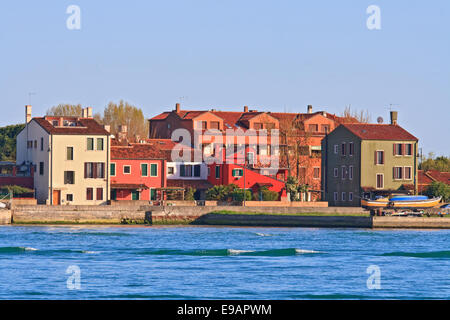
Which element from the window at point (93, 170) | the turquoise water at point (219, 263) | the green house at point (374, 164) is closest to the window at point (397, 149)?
the green house at point (374, 164)

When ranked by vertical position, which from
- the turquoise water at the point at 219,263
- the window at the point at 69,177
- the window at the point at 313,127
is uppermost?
the window at the point at 313,127

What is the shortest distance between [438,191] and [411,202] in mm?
7123

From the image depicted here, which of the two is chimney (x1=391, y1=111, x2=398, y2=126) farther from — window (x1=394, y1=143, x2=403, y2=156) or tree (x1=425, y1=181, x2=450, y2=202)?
tree (x1=425, y1=181, x2=450, y2=202)

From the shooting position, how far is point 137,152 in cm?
8344

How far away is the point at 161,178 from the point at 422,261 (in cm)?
3948

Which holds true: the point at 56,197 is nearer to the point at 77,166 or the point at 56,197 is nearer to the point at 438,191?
the point at 77,166

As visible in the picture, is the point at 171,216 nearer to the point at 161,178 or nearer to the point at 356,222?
the point at 161,178

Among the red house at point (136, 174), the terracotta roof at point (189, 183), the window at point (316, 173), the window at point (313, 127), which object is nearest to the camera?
the red house at point (136, 174)

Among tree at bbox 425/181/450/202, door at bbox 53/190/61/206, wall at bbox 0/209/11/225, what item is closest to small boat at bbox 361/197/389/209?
tree at bbox 425/181/450/202

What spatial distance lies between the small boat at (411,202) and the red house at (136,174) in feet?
69.6

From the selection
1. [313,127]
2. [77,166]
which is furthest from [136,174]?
[313,127]

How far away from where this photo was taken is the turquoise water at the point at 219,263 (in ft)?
109

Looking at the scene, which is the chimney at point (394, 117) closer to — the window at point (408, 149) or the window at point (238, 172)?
the window at point (408, 149)
